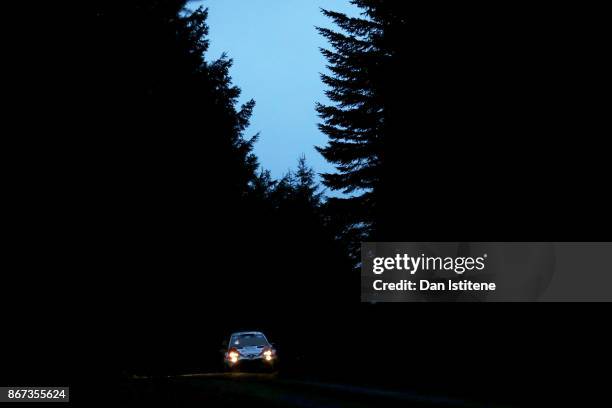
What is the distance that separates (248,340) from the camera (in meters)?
26.3

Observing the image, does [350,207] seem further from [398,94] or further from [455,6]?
[455,6]

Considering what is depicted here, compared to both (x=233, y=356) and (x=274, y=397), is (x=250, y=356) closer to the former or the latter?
(x=233, y=356)

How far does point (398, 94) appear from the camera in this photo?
22844 mm

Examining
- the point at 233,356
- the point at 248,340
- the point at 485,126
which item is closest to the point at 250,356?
the point at 233,356

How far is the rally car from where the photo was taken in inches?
989

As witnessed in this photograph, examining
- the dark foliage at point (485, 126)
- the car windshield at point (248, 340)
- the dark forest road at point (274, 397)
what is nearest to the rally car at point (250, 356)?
the car windshield at point (248, 340)

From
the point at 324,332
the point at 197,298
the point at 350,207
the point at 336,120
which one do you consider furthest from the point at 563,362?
the point at 197,298

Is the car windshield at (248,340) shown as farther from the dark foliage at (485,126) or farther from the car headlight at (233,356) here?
the dark foliage at (485,126)

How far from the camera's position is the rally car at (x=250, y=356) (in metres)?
25.1

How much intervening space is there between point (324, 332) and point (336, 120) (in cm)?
1298

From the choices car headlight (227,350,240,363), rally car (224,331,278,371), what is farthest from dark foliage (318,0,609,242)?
car headlight (227,350,240,363)

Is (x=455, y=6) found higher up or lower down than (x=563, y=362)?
higher up

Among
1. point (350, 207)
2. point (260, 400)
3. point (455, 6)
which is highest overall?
point (455, 6)

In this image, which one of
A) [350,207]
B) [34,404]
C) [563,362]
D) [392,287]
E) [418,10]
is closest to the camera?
[34,404]
